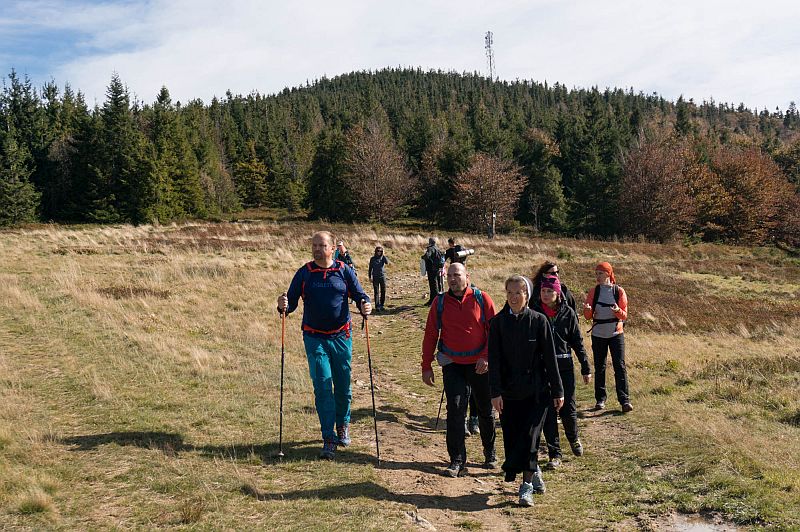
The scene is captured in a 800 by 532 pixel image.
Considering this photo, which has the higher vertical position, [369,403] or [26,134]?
[26,134]

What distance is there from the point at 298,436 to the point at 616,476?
3707mm

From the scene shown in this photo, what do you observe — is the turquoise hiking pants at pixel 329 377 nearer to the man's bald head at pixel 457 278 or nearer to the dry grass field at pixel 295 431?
the dry grass field at pixel 295 431

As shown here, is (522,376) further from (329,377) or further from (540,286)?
(329,377)

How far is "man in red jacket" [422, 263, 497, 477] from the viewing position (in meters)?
5.97

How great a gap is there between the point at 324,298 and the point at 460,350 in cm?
165

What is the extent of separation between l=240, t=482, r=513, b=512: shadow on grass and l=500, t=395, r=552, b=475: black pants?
0.44 metres

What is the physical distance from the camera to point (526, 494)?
5.45m

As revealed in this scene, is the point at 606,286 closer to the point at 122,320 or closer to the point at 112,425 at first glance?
the point at 112,425

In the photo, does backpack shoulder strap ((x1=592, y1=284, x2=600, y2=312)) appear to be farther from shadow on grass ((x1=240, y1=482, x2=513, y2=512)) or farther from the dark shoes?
shadow on grass ((x1=240, y1=482, x2=513, y2=512))

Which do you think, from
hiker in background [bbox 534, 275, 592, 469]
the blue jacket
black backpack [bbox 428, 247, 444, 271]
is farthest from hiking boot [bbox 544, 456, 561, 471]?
black backpack [bbox 428, 247, 444, 271]

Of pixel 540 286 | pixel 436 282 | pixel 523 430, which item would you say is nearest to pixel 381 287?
pixel 436 282

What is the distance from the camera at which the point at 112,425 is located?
7102 millimetres

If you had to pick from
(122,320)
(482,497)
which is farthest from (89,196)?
(482,497)

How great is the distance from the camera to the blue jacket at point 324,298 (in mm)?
6480
